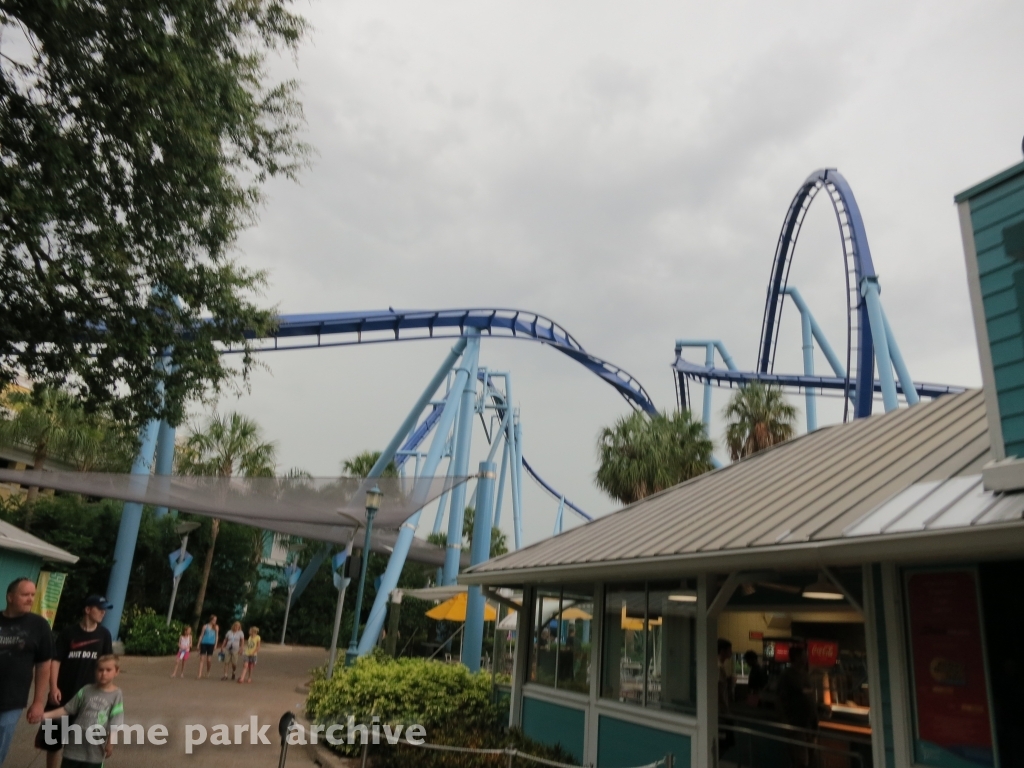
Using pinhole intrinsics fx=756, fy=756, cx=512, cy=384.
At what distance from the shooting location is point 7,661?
4883 millimetres

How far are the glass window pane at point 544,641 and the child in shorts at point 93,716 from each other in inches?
220

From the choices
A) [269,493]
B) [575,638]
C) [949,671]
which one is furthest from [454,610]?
[949,671]

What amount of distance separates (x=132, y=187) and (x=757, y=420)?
16.8 m

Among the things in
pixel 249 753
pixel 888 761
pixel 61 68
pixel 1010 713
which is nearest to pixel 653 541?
pixel 888 761

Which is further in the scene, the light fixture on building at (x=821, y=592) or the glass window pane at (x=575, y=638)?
the glass window pane at (x=575, y=638)

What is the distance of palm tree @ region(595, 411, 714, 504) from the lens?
21.3 m

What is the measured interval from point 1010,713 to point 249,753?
8187mm

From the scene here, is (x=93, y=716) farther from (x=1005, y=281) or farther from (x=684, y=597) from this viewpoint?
(x=1005, y=281)

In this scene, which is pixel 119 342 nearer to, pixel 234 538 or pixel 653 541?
pixel 653 541

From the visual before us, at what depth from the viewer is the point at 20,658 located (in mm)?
4965

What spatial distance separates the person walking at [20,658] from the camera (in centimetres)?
488

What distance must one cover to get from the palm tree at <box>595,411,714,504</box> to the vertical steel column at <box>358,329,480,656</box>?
5061 millimetres

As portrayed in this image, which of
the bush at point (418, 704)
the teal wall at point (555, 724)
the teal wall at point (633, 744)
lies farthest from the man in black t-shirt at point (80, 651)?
the teal wall at point (555, 724)

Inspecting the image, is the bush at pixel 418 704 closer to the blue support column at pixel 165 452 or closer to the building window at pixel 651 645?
the building window at pixel 651 645
